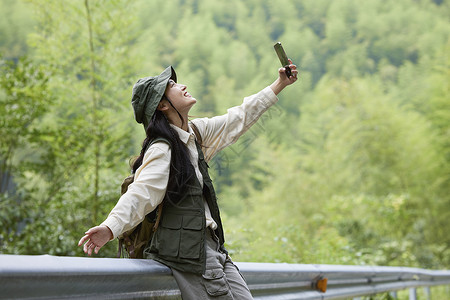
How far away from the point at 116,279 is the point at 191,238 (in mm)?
299

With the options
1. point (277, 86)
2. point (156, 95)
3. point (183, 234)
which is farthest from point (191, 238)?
point (277, 86)

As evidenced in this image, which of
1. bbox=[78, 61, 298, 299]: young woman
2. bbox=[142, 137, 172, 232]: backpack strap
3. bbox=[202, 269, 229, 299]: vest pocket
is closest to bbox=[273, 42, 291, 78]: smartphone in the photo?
bbox=[78, 61, 298, 299]: young woman

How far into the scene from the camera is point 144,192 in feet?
6.02

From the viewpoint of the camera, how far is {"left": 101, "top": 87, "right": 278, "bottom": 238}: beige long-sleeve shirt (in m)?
1.77

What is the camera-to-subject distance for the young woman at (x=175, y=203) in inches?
71.4

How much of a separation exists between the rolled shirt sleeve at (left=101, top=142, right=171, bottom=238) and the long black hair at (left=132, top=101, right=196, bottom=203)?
33 millimetres

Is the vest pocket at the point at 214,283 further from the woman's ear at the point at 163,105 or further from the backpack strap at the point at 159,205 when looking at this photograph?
the woman's ear at the point at 163,105

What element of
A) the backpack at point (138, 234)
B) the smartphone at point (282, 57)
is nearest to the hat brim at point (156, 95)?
the backpack at point (138, 234)

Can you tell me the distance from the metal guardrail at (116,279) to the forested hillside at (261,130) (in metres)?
0.59

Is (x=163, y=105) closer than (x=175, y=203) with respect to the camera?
No

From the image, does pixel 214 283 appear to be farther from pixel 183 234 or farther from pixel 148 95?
pixel 148 95

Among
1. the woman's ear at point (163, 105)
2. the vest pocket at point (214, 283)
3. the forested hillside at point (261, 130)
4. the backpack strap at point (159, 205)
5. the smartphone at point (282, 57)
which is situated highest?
the forested hillside at point (261, 130)

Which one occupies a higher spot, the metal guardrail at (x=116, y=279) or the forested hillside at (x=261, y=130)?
the forested hillside at (x=261, y=130)

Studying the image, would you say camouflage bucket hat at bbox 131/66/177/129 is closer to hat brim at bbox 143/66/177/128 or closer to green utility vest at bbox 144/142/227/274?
hat brim at bbox 143/66/177/128
